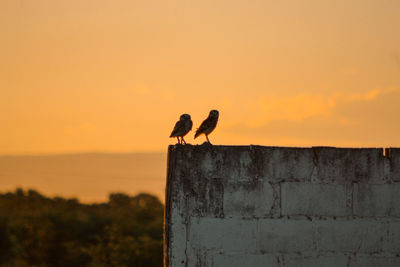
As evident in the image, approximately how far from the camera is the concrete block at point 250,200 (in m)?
5.99

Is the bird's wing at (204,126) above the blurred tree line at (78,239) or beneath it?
above

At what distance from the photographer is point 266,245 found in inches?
236

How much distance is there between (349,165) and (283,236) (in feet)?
2.77

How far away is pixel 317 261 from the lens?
602 centimetres

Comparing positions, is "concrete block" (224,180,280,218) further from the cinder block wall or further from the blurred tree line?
the blurred tree line

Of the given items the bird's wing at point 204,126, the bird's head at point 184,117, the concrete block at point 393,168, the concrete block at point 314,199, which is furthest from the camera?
the bird's head at point 184,117

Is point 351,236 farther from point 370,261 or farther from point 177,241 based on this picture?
point 177,241

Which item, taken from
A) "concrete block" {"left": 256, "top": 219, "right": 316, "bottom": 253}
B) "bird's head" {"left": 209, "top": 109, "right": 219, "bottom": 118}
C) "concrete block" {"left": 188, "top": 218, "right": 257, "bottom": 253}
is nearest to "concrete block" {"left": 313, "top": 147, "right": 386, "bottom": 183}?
"concrete block" {"left": 256, "top": 219, "right": 316, "bottom": 253}

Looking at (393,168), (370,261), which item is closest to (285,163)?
(393,168)

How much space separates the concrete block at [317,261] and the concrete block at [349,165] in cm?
65

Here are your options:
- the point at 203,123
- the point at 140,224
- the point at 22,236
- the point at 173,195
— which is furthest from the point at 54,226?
the point at 173,195

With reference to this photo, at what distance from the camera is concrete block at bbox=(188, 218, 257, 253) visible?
5957 mm

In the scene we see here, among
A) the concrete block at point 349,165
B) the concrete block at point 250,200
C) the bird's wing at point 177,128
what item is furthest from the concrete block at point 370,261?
the bird's wing at point 177,128

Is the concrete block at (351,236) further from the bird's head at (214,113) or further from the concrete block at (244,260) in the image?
the bird's head at (214,113)
